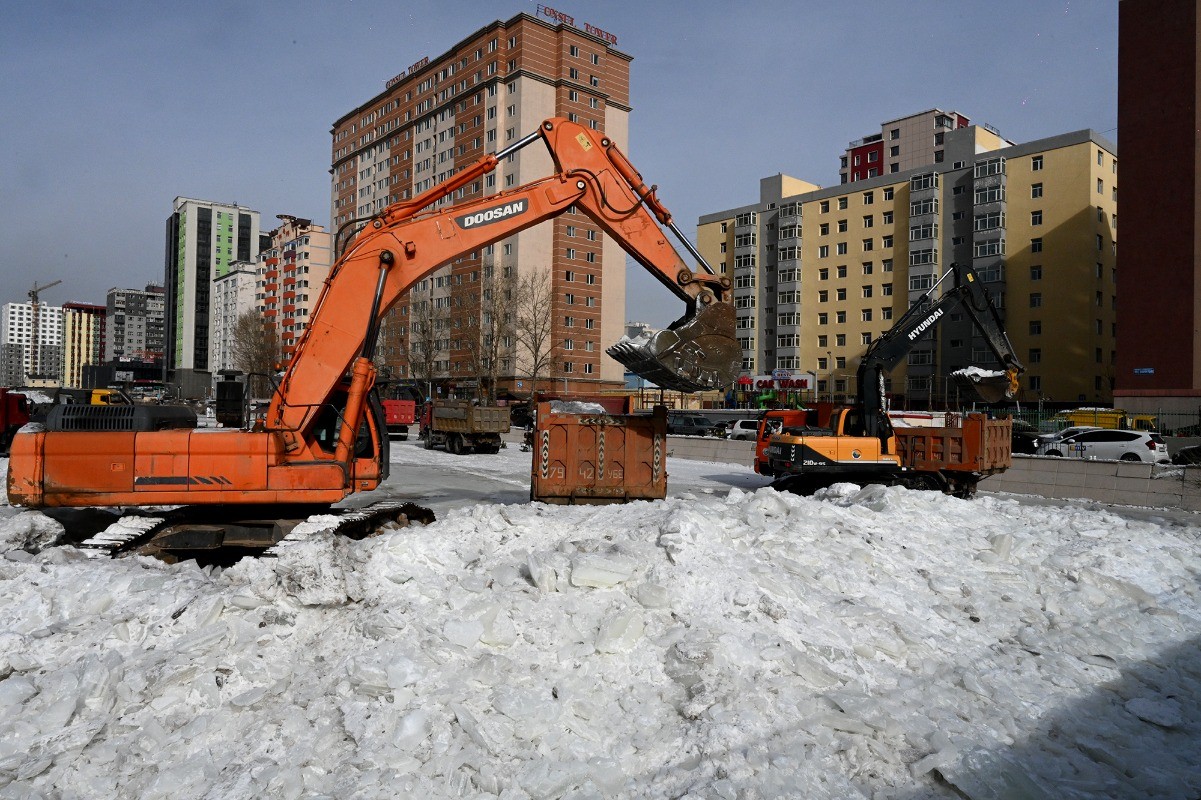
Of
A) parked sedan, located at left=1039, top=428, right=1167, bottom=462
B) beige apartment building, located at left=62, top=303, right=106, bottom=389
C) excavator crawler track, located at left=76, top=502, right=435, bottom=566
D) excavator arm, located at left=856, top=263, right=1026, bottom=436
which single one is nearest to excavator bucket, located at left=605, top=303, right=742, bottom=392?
excavator crawler track, located at left=76, top=502, right=435, bottom=566

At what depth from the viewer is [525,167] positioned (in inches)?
2687

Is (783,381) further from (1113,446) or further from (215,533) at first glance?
(215,533)

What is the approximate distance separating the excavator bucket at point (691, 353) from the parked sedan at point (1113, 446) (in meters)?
23.2

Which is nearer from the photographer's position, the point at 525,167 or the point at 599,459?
the point at 599,459

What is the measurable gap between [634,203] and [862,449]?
7953mm

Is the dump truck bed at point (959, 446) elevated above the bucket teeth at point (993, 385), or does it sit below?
below

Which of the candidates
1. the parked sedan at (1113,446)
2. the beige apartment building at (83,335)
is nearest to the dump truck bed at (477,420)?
the parked sedan at (1113,446)

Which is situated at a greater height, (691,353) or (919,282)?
(919,282)

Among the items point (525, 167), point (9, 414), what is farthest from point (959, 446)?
point (525, 167)

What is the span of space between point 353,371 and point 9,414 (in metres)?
21.9

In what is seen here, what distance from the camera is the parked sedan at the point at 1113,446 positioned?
26.5 meters

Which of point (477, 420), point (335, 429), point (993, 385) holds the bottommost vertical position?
point (477, 420)

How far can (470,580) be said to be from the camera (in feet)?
21.5

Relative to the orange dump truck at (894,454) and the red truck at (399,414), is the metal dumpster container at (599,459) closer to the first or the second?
the orange dump truck at (894,454)
